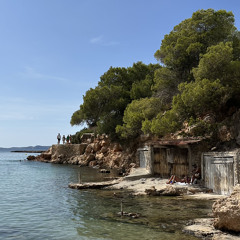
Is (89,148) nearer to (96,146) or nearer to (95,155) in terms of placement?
(95,155)

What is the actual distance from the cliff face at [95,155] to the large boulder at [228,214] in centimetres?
2680

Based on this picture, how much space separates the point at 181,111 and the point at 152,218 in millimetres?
12150

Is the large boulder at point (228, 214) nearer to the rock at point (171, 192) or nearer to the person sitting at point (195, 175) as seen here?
the rock at point (171, 192)

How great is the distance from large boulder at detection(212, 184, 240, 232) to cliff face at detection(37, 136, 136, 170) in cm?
2680

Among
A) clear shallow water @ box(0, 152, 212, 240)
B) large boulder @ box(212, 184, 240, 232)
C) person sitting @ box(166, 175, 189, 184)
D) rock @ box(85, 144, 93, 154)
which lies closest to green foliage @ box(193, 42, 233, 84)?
person sitting @ box(166, 175, 189, 184)

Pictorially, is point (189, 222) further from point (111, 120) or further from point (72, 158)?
point (72, 158)

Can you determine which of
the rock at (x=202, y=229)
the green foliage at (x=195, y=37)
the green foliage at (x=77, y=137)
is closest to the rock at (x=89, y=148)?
the green foliage at (x=77, y=137)

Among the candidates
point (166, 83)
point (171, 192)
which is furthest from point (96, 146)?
point (171, 192)

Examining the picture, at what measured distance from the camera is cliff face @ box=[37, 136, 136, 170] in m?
45.0

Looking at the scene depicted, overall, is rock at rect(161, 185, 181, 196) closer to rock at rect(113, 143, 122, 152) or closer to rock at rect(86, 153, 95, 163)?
rock at rect(113, 143, 122, 152)

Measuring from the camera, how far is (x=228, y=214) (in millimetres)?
10727

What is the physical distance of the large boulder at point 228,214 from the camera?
1062 cm

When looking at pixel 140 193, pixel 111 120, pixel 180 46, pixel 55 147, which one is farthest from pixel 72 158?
pixel 140 193

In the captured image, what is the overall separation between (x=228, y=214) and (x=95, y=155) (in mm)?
43676
